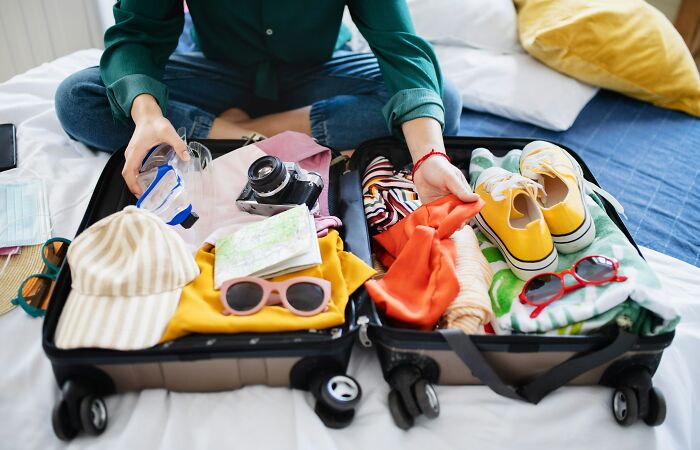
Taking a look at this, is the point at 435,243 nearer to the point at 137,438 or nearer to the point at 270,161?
the point at 270,161

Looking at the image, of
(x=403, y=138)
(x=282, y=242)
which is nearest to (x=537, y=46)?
(x=403, y=138)

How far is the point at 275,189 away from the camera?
31.6 inches

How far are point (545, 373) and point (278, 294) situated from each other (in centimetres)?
35

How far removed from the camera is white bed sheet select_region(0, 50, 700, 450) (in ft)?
2.09

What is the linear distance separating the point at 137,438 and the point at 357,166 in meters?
0.56

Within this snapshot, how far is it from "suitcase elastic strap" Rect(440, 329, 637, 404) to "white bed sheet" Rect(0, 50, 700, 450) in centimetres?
3

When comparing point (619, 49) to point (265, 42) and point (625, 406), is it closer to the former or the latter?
point (265, 42)

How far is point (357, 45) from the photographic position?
155 cm

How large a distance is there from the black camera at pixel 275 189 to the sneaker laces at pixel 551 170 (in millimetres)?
368

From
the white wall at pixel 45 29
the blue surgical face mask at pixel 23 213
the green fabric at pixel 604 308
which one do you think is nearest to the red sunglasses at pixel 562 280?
the green fabric at pixel 604 308

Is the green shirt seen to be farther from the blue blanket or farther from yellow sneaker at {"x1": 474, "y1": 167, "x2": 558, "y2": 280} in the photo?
the blue blanket

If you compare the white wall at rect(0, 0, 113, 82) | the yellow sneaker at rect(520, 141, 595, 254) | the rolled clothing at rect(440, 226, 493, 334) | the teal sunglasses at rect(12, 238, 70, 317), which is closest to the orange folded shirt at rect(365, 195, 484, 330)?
the rolled clothing at rect(440, 226, 493, 334)

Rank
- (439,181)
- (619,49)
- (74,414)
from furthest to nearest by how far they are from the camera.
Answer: (619,49) < (439,181) < (74,414)

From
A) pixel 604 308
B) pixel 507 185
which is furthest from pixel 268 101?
pixel 604 308
